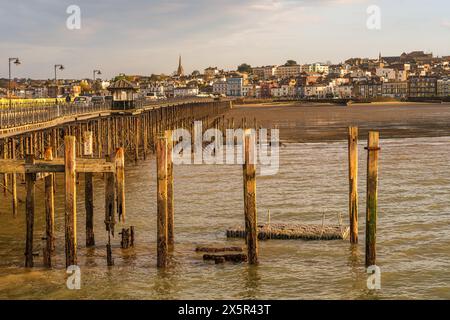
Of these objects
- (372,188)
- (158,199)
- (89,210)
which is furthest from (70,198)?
(372,188)

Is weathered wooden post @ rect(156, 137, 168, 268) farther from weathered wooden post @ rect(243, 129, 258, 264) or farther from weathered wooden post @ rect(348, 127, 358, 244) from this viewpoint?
weathered wooden post @ rect(348, 127, 358, 244)

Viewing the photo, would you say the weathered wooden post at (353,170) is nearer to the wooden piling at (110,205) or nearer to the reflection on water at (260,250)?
the reflection on water at (260,250)

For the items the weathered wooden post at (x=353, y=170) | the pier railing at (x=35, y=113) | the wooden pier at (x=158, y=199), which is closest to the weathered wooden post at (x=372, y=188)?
the wooden pier at (x=158, y=199)

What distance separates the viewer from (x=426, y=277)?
782 inches

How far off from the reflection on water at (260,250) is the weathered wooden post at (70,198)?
0.88 meters

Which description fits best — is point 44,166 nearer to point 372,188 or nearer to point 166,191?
point 166,191

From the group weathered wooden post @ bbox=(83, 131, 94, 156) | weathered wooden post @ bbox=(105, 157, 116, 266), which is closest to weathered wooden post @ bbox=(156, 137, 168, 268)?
weathered wooden post @ bbox=(105, 157, 116, 266)

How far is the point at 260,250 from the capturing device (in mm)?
22172

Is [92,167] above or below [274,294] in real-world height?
above

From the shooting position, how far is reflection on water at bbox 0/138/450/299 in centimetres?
1864
